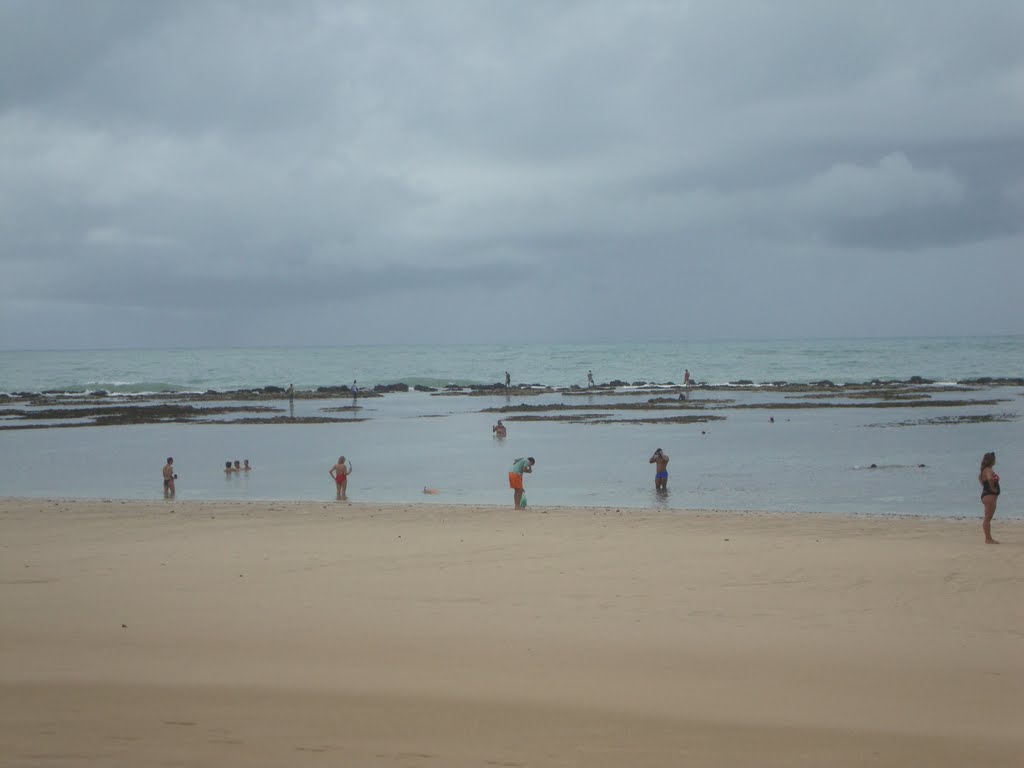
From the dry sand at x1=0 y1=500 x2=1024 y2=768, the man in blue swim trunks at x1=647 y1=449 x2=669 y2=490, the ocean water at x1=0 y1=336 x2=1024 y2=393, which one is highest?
the ocean water at x1=0 y1=336 x2=1024 y2=393

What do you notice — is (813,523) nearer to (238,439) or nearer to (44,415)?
(238,439)

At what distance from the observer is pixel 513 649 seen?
8547 mm

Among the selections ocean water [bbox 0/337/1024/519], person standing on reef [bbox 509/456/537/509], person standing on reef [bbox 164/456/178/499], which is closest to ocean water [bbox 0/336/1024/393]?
ocean water [bbox 0/337/1024/519]

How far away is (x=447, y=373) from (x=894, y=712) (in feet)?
359

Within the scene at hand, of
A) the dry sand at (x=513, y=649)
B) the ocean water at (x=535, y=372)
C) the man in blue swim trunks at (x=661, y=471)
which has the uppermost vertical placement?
the ocean water at (x=535, y=372)

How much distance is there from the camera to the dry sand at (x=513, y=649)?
620 centimetres

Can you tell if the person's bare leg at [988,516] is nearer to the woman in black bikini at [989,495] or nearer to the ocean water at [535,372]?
the woman in black bikini at [989,495]

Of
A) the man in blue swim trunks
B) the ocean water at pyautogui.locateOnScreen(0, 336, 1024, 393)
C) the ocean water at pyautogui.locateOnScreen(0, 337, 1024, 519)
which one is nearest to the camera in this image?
the ocean water at pyautogui.locateOnScreen(0, 337, 1024, 519)

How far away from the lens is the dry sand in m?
6.20

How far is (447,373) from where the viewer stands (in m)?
116

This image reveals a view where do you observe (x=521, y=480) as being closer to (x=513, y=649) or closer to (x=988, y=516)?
(x=988, y=516)

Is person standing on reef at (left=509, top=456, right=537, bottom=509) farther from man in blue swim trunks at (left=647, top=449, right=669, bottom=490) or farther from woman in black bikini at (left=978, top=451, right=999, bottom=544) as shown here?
woman in black bikini at (left=978, top=451, right=999, bottom=544)

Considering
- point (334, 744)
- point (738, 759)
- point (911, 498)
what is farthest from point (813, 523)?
point (334, 744)

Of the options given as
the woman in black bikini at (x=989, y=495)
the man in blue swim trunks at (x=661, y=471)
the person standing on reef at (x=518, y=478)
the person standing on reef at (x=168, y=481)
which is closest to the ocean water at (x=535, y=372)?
the man in blue swim trunks at (x=661, y=471)
